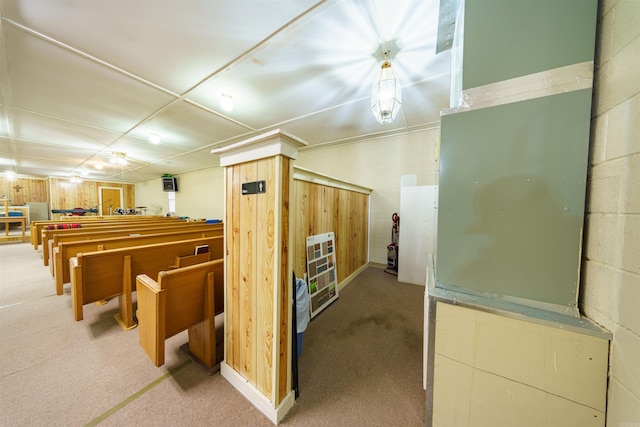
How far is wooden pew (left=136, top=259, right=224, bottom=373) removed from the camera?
1234mm

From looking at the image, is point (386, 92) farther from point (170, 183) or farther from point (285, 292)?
point (170, 183)

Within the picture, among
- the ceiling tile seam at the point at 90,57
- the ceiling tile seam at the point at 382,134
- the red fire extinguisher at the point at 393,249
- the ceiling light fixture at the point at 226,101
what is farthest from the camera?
the red fire extinguisher at the point at 393,249

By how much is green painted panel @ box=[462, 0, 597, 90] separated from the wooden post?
891 millimetres

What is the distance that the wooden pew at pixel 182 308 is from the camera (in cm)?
123

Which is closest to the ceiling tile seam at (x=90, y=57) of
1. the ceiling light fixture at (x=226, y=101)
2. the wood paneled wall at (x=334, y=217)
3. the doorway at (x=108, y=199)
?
the ceiling light fixture at (x=226, y=101)

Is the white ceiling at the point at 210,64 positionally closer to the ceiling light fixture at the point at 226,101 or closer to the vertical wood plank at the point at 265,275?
the ceiling light fixture at the point at 226,101

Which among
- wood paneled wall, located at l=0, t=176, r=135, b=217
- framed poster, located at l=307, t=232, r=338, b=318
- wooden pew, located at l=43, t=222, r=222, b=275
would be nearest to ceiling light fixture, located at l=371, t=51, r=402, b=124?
framed poster, located at l=307, t=232, r=338, b=318

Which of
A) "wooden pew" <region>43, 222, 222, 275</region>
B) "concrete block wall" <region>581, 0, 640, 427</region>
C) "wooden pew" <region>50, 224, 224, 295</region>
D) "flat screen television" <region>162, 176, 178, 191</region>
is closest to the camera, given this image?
"concrete block wall" <region>581, 0, 640, 427</region>

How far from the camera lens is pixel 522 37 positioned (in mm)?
760

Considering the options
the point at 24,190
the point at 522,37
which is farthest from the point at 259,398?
→ the point at 24,190

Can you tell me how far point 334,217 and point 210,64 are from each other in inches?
83.3

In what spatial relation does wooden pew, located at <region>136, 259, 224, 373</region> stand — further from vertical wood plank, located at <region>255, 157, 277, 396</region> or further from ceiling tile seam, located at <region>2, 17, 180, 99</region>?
ceiling tile seam, located at <region>2, 17, 180, 99</region>

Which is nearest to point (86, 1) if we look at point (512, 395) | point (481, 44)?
point (481, 44)

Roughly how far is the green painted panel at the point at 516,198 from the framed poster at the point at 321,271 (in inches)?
60.1
